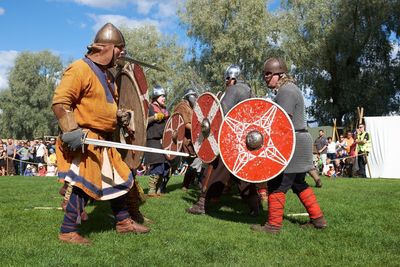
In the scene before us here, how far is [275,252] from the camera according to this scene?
147 inches

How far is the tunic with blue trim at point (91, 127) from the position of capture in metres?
3.72

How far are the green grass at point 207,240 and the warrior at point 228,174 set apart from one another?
0.58 feet

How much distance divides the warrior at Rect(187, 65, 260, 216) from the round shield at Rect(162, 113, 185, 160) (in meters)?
1.73

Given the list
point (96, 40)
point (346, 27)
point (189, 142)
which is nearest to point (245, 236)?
point (96, 40)

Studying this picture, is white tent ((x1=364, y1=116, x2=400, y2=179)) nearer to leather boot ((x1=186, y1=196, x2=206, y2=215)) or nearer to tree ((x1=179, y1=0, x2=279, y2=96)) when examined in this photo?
leather boot ((x1=186, y1=196, x2=206, y2=215))

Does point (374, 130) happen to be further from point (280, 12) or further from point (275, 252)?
point (280, 12)

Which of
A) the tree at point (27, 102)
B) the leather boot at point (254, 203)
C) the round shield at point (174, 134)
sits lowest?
the leather boot at point (254, 203)

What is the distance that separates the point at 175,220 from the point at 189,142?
2.43 metres

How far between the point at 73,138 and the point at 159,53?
3247 cm

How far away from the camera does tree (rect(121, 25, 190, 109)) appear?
33.0m

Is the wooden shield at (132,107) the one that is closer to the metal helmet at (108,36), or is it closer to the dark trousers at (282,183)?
the metal helmet at (108,36)

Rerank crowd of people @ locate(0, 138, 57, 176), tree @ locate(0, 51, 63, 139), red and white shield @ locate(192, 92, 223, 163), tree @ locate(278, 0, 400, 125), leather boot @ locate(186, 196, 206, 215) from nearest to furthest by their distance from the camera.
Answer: red and white shield @ locate(192, 92, 223, 163) → leather boot @ locate(186, 196, 206, 215) → crowd of people @ locate(0, 138, 57, 176) → tree @ locate(278, 0, 400, 125) → tree @ locate(0, 51, 63, 139)

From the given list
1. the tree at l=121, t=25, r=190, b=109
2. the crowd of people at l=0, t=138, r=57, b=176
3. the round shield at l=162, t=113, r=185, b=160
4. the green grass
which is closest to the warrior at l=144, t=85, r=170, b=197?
the round shield at l=162, t=113, r=185, b=160

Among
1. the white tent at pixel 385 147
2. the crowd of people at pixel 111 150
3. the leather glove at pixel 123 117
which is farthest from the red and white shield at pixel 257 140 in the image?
the white tent at pixel 385 147
